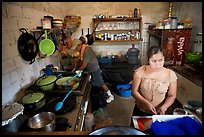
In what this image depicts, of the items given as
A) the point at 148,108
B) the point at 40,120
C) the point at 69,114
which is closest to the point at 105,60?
the point at 148,108

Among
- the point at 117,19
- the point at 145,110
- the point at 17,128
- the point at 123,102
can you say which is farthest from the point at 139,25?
the point at 17,128

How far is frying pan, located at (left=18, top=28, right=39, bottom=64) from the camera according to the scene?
60.5 inches

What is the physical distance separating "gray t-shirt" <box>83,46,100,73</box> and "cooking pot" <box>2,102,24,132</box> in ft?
6.29

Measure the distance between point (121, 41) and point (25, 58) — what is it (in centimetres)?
236

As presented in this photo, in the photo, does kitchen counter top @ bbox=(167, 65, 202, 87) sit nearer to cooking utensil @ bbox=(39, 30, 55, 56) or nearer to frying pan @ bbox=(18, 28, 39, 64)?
cooking utensil @ bbox=(39, 30, 55, 56)

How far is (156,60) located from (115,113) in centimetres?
172

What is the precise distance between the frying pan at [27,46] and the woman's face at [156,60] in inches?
51.5

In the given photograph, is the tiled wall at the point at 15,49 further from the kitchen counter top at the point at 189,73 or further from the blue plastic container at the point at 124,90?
the kitchen counter top at the point at 189,73

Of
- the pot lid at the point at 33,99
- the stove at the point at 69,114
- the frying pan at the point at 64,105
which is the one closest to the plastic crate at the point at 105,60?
the stove at the point at 69,114

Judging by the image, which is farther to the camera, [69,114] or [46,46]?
[46,46]

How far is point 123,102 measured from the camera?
10.6 feet

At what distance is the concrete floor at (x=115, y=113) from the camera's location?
2511 millimetres

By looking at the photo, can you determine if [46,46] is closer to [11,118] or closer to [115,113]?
[11,118]

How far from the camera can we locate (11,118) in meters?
Answer: 0.88
